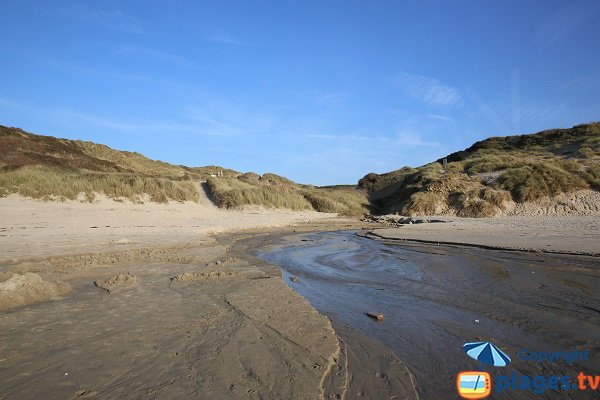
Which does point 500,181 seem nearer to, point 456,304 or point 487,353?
point 456,304

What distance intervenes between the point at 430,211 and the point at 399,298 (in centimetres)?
2144

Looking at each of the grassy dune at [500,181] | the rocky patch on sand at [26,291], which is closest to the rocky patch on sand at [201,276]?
the rocky patch on sand at [26,291]

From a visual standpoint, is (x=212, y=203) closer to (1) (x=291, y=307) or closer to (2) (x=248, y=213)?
(2) (x=248, y=213)

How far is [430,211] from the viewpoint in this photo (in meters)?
25.9

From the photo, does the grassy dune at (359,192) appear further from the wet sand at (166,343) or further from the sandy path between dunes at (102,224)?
the wet sand at (166,343)

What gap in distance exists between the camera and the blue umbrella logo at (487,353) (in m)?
3.57

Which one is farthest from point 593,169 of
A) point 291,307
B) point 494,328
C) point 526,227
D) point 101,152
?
point 101,152

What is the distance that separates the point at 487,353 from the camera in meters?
3.80

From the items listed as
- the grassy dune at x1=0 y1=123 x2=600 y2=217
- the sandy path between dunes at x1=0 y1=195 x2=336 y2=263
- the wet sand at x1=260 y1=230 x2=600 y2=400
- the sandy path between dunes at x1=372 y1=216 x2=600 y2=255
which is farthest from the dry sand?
the grassy dune at x1=0 y1=123 x2=600 y2=217

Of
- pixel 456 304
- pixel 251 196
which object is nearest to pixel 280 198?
pixel 251 196

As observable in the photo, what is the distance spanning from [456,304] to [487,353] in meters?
1.82

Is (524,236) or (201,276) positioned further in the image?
(524,236)

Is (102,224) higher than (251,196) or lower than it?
lower

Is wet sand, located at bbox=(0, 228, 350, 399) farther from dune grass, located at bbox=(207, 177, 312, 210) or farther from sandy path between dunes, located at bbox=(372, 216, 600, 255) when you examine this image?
dune grass, located at bbox=(207, 177, 312, 210)
